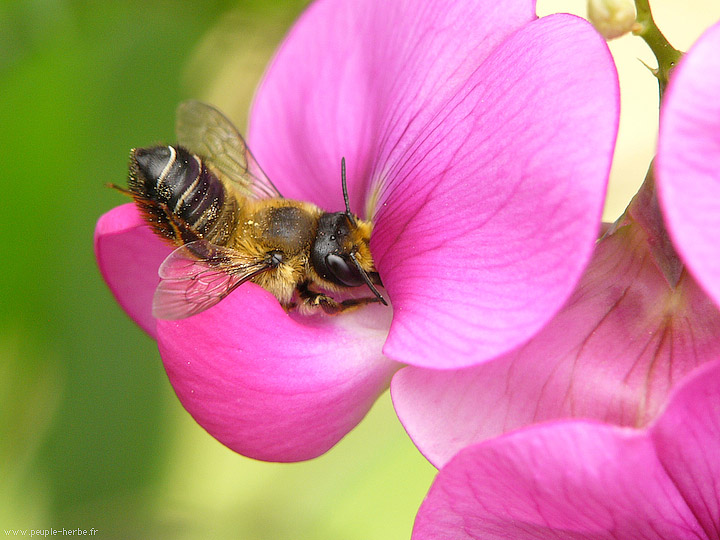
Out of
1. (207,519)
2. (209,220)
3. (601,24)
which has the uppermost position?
(601,24)

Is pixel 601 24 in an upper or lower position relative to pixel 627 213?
upper

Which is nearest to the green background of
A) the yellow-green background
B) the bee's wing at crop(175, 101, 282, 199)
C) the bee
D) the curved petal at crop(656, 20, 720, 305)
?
the yellow-green background

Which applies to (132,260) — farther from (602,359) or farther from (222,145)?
(602,359)

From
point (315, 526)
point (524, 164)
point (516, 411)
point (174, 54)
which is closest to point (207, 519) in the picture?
point (315, 526)

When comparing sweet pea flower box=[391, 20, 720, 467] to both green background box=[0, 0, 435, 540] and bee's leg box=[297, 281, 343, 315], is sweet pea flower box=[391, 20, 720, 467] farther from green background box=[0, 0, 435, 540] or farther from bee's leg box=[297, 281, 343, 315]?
green background box=[0, 0, 435, 540]

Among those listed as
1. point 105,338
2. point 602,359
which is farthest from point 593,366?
point 105,338

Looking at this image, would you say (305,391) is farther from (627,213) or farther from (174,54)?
(174,54)

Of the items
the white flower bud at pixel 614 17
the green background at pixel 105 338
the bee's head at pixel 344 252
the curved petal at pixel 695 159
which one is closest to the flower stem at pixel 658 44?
the white flower bud at pixel 614 17
